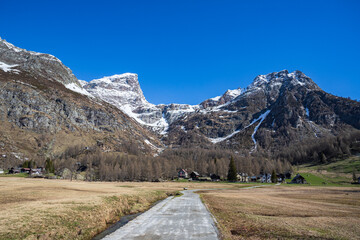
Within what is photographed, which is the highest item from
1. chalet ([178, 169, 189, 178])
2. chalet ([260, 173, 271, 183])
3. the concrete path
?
the concrete path

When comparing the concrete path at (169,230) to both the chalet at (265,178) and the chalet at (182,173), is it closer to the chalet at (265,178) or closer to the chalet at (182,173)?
the chalet at (265,178)

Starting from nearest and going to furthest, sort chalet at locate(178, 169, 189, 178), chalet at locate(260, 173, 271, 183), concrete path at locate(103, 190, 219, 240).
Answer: concrete path at locate(103, 190, 219, 240)
chalet at locate(260, 173, 271, 183)
chalet at locate(178, 169, 189, 178)

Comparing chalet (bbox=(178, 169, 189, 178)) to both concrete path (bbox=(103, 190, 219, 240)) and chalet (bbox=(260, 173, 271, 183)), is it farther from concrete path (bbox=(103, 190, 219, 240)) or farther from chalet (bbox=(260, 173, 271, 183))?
concrete path (bbox=(103, 190, 219, 240))

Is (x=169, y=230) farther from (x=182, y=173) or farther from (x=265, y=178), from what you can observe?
(x=182, y=173)

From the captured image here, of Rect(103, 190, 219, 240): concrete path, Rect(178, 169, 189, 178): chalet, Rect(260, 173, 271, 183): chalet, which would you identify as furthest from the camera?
Rect(178, 169, 189, 178): chalet

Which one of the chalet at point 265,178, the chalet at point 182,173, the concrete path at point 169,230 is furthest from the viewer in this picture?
the chalet at point 182,173

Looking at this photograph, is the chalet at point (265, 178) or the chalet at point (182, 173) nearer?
the chalet at point (265, 178)

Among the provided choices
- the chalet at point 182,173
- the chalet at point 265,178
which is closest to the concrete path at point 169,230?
the chalet at point 265,178

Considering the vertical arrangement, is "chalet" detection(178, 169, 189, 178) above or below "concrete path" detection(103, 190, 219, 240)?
below

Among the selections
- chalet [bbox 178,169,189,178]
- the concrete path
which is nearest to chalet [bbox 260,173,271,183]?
chalet [bbox 178,169,189,178]

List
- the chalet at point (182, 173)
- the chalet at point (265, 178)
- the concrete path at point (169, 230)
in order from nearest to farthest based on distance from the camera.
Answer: the concrete path at point (169, 230), the chalet at point (265, 178), the chalet at point (182, 173)

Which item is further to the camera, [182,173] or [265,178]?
[182,173]

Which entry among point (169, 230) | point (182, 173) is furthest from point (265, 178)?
point (169, 230)

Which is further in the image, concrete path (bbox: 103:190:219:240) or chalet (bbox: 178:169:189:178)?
chalet (bbox: 178:169:189:178)
